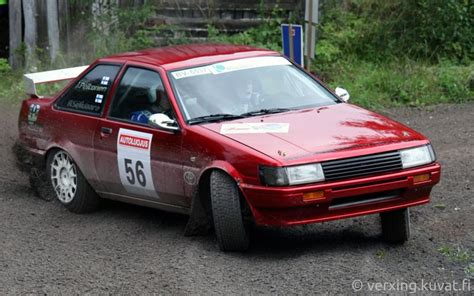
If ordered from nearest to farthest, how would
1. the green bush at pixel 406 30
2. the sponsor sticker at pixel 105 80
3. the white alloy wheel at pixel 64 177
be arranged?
the sponsor sticker at pixel 105 80 < the white alloy wheel at pixel 64 177 < the green bush at pixel 406 30

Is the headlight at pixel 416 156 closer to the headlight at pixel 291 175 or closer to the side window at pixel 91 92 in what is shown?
the headlight at pixel 291 175

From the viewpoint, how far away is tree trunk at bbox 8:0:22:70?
52.9 feet

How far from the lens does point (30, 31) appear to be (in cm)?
1603

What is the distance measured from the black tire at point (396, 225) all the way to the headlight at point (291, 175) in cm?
86

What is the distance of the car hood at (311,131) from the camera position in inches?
273

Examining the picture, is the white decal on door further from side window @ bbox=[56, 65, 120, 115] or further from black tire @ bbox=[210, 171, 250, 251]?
black tire @ bbox=[210, 171, 250, 251]

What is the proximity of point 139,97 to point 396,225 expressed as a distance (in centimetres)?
246

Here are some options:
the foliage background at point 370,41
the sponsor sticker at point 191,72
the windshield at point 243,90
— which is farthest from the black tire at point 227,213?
the foliage background at point 370,41

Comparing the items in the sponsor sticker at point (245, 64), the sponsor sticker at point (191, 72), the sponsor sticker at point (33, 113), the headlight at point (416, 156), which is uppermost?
the sponsor sticker at point (245, 64)

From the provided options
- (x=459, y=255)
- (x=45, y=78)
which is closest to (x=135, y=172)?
(x=45, y=78)

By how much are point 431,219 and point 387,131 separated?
107cm

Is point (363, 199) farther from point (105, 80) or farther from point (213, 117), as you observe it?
point (105, 80)

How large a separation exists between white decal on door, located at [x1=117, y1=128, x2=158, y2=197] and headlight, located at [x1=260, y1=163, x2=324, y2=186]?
55.1 inches

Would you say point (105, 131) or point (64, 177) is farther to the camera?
point (64, 177)
